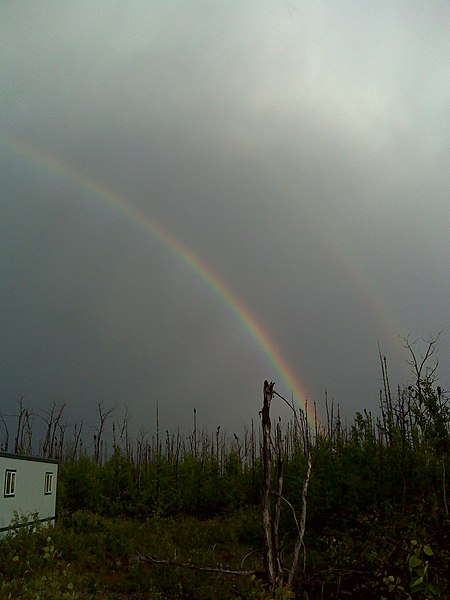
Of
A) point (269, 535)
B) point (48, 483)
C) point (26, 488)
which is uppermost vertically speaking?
point (48, 483)

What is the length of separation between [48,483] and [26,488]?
1.91m

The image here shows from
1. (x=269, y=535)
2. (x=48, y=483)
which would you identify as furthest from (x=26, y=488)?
(x=269, y=535)

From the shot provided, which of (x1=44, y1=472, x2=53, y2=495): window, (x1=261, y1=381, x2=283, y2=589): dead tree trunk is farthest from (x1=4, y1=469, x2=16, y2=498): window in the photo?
(x1=261, y1=381, x2=283, y2=589): dead tree trunk

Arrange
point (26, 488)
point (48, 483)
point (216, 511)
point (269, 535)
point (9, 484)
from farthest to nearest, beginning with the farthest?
point (216, 511), point (48, 483), point (26, 488), point (9, 484), point (269, 535)

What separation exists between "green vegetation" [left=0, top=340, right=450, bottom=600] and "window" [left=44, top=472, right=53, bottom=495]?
2.72ft

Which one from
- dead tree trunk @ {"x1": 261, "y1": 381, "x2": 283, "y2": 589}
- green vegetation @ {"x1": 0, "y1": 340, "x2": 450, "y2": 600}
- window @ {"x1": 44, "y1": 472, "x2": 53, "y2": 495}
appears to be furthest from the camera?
window @ {"x1": 44, "y1": 472, "x2": 53, "y2": 495}

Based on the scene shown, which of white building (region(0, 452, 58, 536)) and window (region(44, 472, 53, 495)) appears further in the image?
window (region(44, 472, 53, 495))

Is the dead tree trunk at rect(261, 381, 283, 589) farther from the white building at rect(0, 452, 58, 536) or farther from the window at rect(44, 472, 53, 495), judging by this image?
the window at rect(44, 472, 53, 495)

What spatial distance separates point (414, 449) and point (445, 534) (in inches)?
402

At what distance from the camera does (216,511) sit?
54.8 ft

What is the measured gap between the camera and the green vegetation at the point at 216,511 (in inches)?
345

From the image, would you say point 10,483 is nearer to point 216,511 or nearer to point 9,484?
point 9,484

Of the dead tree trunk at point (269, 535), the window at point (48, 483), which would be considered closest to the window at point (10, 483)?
the window at point (48, 483)

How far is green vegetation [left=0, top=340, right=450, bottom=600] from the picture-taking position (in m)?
8.76
